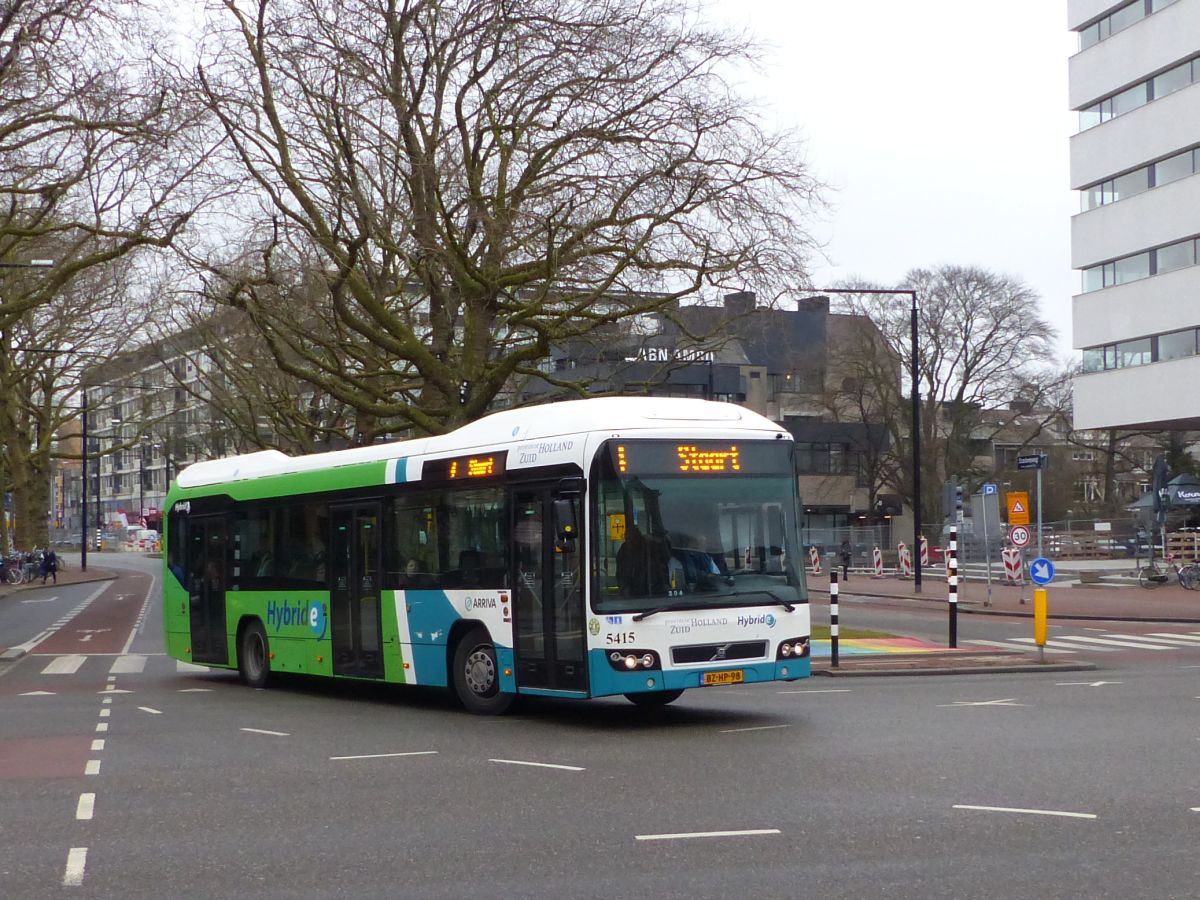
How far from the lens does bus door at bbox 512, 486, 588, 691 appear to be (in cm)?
1379

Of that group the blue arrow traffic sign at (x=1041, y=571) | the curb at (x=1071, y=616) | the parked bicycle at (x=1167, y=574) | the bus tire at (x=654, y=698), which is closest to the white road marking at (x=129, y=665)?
the bus tire at (x=654, y=698)

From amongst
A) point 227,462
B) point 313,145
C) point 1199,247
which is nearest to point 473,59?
point 313,145

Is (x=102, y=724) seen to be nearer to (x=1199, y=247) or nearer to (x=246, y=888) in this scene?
(x=246, y=888)

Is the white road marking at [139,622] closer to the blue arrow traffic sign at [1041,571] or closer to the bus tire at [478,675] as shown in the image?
the bus tire at [478,675]

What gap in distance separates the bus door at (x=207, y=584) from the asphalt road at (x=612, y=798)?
3360 millimetres

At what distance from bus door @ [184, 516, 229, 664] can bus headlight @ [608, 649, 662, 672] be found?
824 centimetres

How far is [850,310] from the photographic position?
61.0m

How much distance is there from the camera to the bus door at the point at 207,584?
2020 cm

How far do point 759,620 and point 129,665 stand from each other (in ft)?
43.5

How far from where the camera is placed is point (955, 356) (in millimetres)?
69188

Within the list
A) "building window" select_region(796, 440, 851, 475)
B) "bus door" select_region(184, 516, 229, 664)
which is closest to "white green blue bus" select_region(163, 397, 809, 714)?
"bus door" select_region(184, 516, 229, 664)

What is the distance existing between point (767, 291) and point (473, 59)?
20.4 ft

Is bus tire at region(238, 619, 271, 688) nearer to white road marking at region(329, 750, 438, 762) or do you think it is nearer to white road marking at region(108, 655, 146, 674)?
white road marking at region(108, 655, 146, 674)

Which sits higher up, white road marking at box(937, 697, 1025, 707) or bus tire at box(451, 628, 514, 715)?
bus tire at box(451, 628, 514, 715)
